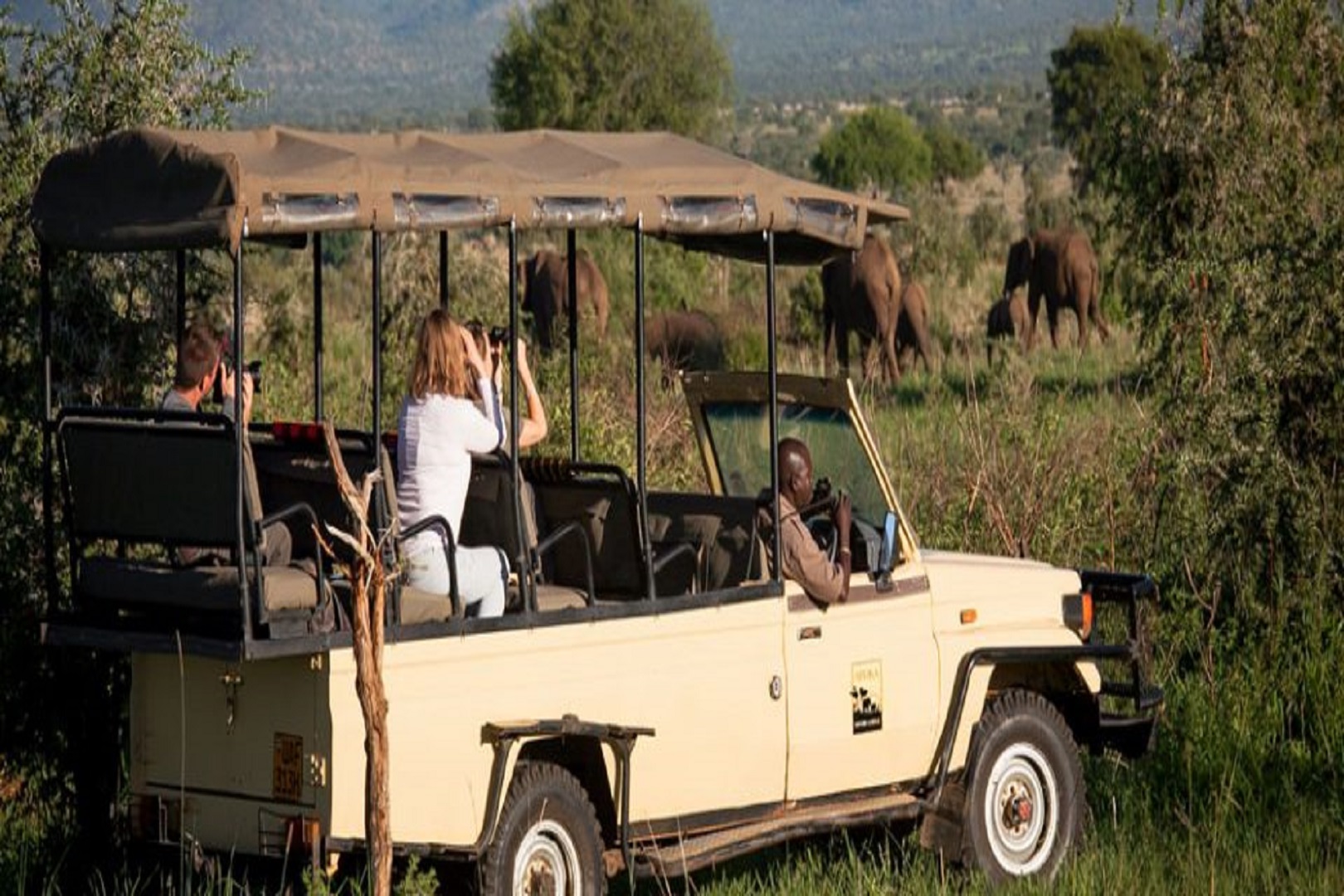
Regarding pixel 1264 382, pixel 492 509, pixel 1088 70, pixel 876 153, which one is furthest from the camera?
pixel 1088 70

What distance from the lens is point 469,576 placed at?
8.51 meters

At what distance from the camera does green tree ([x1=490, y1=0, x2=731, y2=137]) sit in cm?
6218

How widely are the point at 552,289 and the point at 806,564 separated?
1898cm

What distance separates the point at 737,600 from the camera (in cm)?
905

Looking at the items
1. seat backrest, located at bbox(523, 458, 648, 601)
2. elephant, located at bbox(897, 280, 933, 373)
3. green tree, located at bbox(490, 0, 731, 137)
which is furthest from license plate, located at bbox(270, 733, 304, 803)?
green tree, located at bbox(490, 0, 731, 137)

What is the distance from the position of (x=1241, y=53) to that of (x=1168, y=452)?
3023 millimetres

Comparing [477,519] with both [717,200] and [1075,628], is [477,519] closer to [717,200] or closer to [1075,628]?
[717,200]

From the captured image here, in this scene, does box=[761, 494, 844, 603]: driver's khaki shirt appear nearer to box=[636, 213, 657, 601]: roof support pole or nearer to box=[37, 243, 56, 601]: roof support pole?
box=[636, 213, 657, 601]: roof support pole

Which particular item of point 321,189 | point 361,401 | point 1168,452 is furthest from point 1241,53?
point 321,189

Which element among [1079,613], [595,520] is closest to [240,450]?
[595,520]

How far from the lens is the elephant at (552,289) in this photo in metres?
26.5

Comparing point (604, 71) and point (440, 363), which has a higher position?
point (440, 363)

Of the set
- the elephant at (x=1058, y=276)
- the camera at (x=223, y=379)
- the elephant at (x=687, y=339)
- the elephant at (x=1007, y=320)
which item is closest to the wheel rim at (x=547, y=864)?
the camera at (x=223, y=379)

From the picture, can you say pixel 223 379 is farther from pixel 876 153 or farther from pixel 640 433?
pixel 876 153
